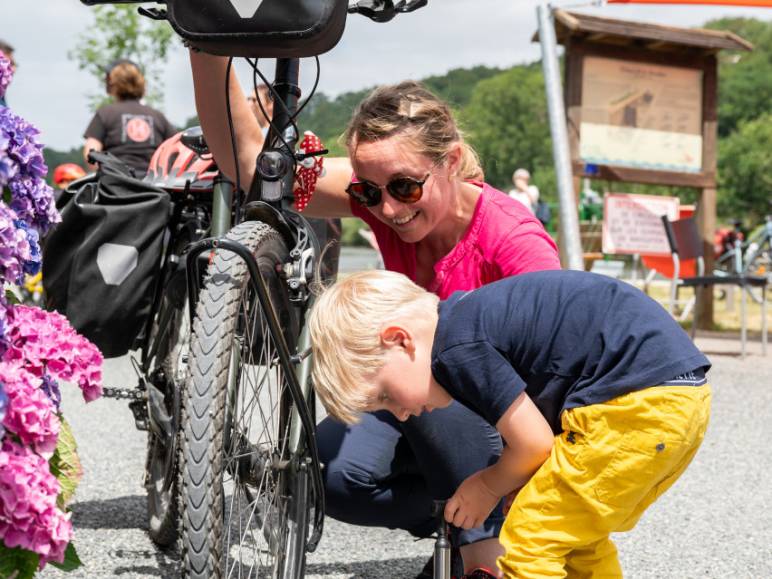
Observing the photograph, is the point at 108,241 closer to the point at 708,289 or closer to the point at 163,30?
the point at 708,289

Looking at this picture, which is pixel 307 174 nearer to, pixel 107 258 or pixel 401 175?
pixel 401 175

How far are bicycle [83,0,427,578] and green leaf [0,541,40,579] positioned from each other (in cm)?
24

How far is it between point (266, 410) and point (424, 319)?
0.39m

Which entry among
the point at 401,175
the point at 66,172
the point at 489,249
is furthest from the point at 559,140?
the point at 401,175

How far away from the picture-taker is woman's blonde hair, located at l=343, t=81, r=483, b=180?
256cm

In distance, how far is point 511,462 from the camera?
7.08 feet

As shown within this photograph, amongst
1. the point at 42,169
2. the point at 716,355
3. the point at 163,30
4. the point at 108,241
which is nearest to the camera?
the point at 42,169

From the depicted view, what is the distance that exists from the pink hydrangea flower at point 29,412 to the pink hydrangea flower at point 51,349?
11 cm

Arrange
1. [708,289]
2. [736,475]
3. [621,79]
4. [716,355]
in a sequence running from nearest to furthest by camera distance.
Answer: [736,475] < [716,355] < [621,79] < [708,289]

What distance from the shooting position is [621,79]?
A: 11.0 m

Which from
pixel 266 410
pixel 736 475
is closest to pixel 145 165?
pixel 736 475

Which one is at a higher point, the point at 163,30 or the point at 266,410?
the point at 163,30

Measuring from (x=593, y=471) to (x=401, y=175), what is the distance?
0.84m

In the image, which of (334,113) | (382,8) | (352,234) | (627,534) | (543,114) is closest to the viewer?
(382,8)
